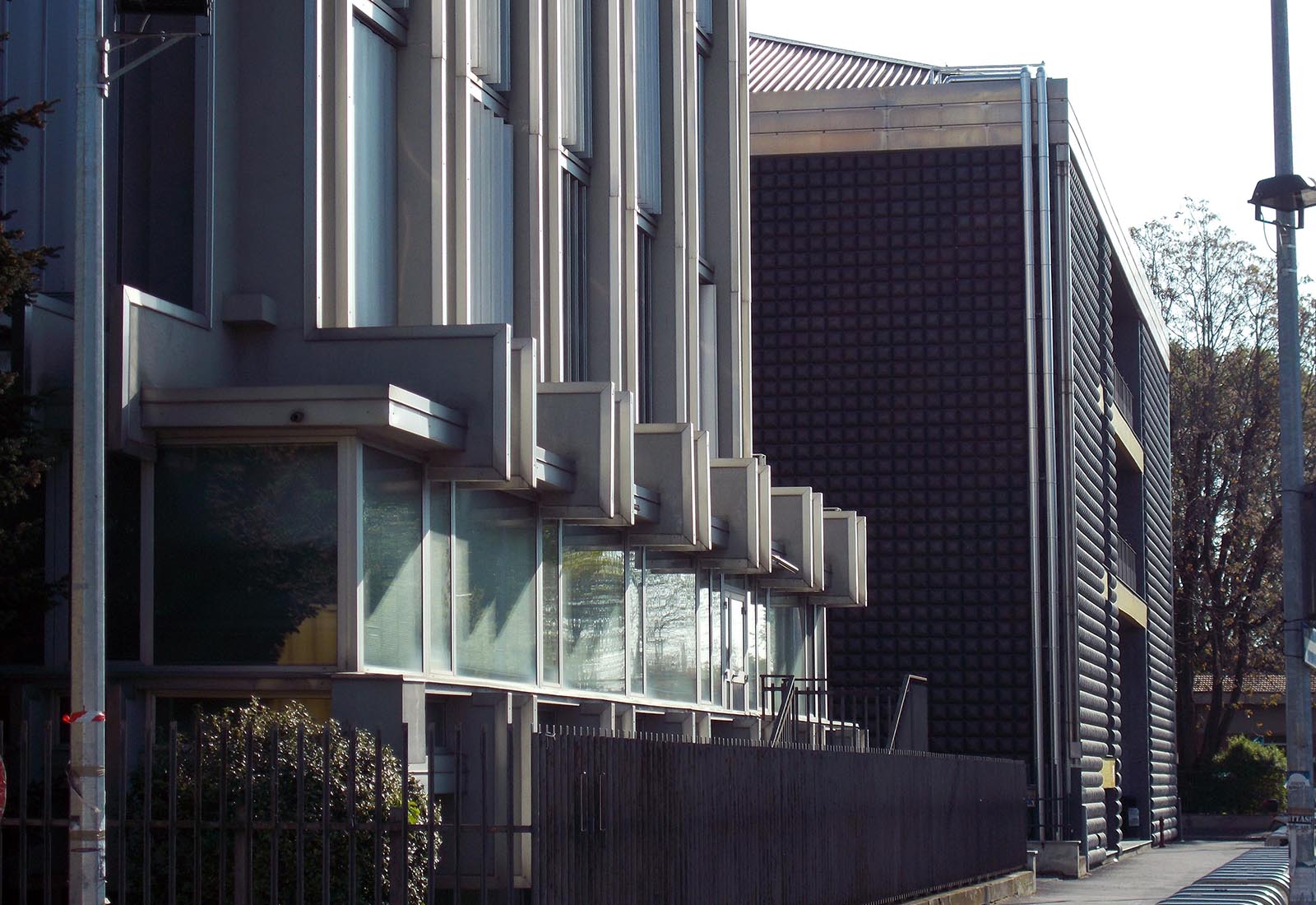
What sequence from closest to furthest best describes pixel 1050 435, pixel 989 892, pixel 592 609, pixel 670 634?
pixel 592 609 < pixel 670 634 < pixel 989 892 < pixel 1050 435

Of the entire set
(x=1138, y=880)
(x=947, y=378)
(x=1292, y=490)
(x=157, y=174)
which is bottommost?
(x=1138, y=880)

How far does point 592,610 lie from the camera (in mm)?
20297

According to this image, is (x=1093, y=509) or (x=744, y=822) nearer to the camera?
Result: (x=744, y=822)

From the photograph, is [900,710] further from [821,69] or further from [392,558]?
[821,69]

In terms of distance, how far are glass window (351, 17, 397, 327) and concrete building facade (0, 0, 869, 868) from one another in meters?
0.03

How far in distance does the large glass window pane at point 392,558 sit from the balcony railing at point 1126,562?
1173 inches

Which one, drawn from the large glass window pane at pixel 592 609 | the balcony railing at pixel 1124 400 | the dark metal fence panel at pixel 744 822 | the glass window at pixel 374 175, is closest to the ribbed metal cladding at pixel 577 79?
the glass window at pixel 374 175

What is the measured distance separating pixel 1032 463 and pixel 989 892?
1134 cm

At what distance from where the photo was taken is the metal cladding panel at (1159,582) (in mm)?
50688

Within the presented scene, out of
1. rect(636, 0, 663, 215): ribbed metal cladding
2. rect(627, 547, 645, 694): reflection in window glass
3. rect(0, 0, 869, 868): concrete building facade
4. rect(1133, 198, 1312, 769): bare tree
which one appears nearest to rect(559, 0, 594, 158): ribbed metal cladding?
rect(0, 0, 869, 868): concrete building facade

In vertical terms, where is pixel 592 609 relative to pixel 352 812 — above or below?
above

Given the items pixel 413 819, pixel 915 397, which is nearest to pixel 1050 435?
pixel 915 397

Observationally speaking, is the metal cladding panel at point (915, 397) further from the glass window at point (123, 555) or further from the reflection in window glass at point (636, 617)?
the glass window at point (123, 555)

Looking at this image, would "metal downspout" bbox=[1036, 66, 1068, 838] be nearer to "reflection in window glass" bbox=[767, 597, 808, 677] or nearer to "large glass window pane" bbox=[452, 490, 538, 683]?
"reflection in window glass" bbox=[767, 597, 808, 677]
